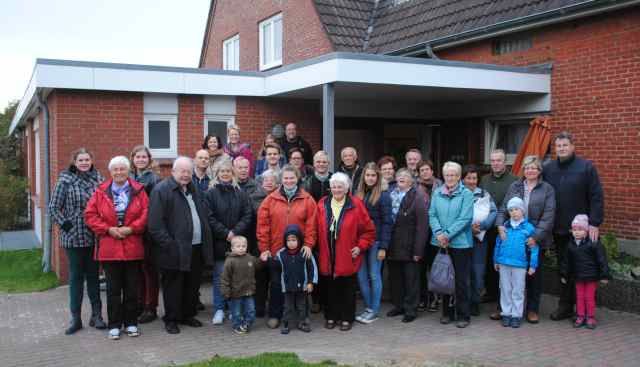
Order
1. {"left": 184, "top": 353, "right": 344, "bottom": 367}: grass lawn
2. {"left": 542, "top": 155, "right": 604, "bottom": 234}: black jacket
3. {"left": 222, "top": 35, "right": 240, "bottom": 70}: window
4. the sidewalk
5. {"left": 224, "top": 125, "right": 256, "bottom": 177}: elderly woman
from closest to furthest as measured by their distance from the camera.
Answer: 1. {"left": 184, "top": 353, "right": 344, "bottom": 367}: grass lawn
2. the sidewalk
3. {"left": 542, "top": 155, "right": 604, "bottom": 234}: black jacket
4. {"left": 224, "top": 125, "right": 256, "bottom": 177}: elderly woman
5. {"left": 222, "top": 35, "right": 240, "bottom": 70}: window

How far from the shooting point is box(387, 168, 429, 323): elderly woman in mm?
6609

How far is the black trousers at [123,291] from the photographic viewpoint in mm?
6047

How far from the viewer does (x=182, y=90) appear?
920 centimetres

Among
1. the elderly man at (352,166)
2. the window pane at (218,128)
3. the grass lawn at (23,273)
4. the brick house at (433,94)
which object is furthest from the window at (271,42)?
the elderly man at (352,166)

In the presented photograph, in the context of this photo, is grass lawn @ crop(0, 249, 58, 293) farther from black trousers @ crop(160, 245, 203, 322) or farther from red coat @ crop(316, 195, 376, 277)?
red coat @ crop(316, 195, 376, 277)

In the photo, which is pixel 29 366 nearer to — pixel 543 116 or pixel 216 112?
pixel 216 112

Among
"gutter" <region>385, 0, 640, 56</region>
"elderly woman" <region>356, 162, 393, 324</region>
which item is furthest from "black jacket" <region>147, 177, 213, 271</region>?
"gutter" <region>385, 0, 640, 56</region>

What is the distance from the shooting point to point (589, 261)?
638 centimetres

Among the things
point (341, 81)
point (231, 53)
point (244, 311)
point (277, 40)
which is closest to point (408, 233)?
point (244, 311)

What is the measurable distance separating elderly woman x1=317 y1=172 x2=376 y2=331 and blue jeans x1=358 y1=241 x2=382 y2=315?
0.29m

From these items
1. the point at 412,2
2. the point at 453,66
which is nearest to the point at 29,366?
the point at 453,66

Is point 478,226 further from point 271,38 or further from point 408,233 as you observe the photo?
point 271,38

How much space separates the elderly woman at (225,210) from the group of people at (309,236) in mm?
15

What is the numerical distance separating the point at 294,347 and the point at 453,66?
15.3 ft
